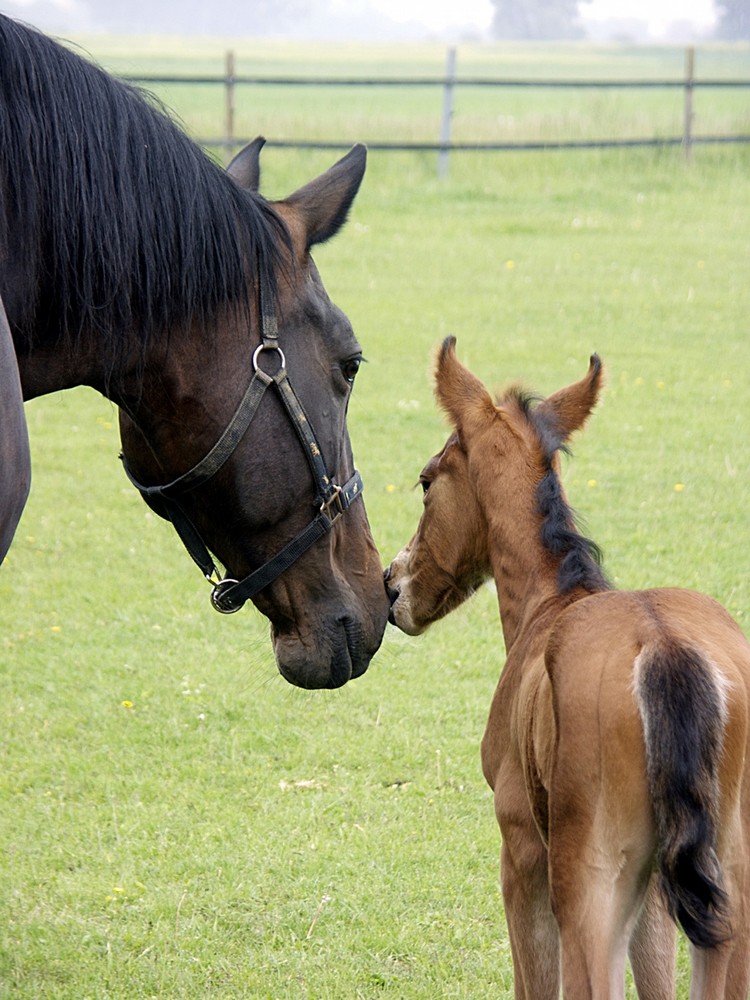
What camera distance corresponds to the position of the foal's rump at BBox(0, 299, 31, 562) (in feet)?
7.23

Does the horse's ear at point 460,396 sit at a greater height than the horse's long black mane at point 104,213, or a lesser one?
lesser

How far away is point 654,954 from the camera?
9.47ft

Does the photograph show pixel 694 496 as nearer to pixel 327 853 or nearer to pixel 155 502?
pixel 327 853

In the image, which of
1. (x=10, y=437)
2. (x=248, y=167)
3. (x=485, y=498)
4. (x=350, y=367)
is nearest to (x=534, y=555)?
(x=485, y=498)

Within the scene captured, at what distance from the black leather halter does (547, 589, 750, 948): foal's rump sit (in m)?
0.69

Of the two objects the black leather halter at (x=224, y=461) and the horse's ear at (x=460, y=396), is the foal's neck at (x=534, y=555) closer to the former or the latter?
the horse's ear at (x=460, y=396)

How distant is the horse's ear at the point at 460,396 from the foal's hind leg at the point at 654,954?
4.13ft

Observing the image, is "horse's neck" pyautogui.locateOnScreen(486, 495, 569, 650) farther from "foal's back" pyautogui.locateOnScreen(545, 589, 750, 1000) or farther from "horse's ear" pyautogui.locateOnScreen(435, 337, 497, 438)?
"foal's back" pyautogui.locateOnScreen(545, 589, 750, 1000)

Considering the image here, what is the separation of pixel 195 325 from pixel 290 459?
368 mm

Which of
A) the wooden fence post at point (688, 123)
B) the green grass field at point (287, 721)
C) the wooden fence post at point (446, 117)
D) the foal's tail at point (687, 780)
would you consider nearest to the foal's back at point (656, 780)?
the foal's tail at point (687, 780)

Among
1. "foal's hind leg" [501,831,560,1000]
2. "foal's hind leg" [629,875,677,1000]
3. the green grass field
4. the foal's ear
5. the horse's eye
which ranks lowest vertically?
the green grass field

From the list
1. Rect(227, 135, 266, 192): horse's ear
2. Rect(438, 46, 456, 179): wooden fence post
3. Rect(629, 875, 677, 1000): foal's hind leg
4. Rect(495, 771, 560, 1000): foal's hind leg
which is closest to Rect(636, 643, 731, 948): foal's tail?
Rect(495, 771, 560, 1000): foal's hind leg

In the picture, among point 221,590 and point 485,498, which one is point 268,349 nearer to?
point 221,590

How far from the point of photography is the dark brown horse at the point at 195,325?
2537mm
